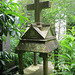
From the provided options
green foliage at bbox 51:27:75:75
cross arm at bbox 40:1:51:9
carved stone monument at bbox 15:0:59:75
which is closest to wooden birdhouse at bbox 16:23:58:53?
carved stone monument at bbox 15:0:59:75

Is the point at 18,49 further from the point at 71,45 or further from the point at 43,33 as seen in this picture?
the point at 71,45

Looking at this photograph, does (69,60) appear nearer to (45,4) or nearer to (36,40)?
(36,40)

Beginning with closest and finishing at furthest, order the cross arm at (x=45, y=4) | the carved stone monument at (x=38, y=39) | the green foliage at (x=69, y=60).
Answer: the green foliage at (x=69, y=60) → the carved stone monument at (x=38, y=39) → the cross arm at (x=45, y=4)

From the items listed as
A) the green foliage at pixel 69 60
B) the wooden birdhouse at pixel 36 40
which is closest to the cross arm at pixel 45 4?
the wooden birdhouse at pixel 36 40

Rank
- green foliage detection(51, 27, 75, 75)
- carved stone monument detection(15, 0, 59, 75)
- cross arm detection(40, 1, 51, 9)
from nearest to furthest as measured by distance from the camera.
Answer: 1. green foliage detection(51, 27, 75, 75)
2. carved stone monument detection(15, 0, 59, 75)
3. cross arm detection(40, 1, 51, 9)

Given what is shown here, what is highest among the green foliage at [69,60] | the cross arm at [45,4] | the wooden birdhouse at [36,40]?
the cross arm at [45,4]

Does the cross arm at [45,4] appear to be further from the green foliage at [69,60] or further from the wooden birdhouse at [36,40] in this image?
the green foliage at [69,60]

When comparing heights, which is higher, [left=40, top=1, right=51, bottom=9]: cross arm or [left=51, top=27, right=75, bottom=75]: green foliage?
[left=40, top=1, right=51, bottom=9]: cross arm

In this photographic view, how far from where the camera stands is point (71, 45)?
159 cm

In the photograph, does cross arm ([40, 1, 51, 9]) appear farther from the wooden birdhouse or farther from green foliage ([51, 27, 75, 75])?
green foliage ([51, 27, 75, 75])

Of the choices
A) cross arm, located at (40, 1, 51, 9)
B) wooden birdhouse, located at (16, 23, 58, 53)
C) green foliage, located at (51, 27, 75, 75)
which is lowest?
green foliage, located at (51, 27, 75, 75)

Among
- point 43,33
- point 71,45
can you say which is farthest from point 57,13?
point 71,45

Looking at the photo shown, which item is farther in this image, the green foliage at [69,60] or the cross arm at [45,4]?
the cross arm at [45,4]

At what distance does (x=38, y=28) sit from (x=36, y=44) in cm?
40
